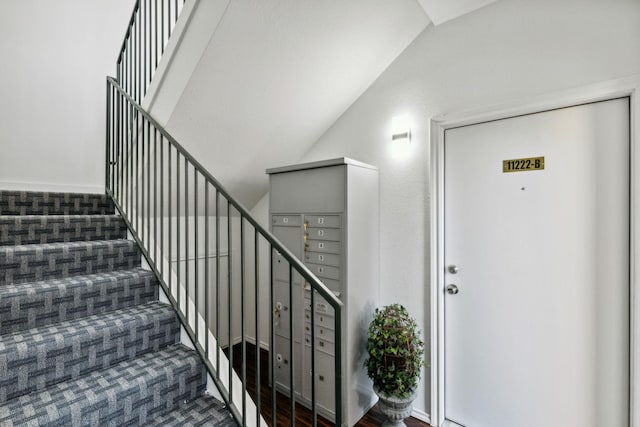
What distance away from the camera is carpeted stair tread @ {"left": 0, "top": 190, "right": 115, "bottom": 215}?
1.96 metres

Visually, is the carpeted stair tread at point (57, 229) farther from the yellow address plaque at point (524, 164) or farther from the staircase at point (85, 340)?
the yellow address plaque at point (524, 164)

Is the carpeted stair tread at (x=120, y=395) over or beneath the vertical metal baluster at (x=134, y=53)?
beneath

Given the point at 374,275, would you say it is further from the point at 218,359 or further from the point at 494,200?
the point at 218,359

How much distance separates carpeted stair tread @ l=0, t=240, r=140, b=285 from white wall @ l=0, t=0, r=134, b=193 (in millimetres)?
1551

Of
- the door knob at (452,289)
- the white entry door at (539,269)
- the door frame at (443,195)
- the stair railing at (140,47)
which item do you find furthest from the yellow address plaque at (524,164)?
the stair railing at (140,47)

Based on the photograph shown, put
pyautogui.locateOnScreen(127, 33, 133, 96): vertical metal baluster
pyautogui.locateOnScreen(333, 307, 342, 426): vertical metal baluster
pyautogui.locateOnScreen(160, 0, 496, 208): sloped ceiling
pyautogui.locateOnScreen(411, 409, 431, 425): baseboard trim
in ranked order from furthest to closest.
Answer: pyautogui.locateOnScreen(127, 33, 133, 96): vertical metal baluster → pyautogui.locateOnScreen(411, 409, 431, 425): baseboard trim → pyautogui.locateOnScreen(160, 0, 496, 208): sloped ceiling → pyautogui.locateOnScreen(333, 307, 342, 426): vertical metal baluster

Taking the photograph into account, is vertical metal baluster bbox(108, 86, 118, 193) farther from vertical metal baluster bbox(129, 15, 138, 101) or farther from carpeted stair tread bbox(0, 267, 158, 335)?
carpeted stair tread bbox(0, 267, 158, 335)

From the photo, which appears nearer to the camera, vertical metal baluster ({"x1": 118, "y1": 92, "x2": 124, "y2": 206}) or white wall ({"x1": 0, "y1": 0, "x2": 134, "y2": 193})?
vertical metal baluster ({"x1": 118, "y1": 92, "x2": 124, "y2": 206})

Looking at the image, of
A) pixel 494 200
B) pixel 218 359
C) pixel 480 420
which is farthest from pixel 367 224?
pixel 480 420

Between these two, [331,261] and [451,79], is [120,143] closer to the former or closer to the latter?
[331,261]

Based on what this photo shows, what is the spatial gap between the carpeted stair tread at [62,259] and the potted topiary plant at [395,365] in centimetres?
160

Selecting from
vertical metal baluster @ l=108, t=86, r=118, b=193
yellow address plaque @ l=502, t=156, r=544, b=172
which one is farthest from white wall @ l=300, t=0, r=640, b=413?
vertical metal baluster @ l=108, t=86, r=118, b=193

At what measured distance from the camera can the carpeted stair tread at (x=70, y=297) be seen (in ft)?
4.12

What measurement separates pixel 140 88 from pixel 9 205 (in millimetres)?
1152
